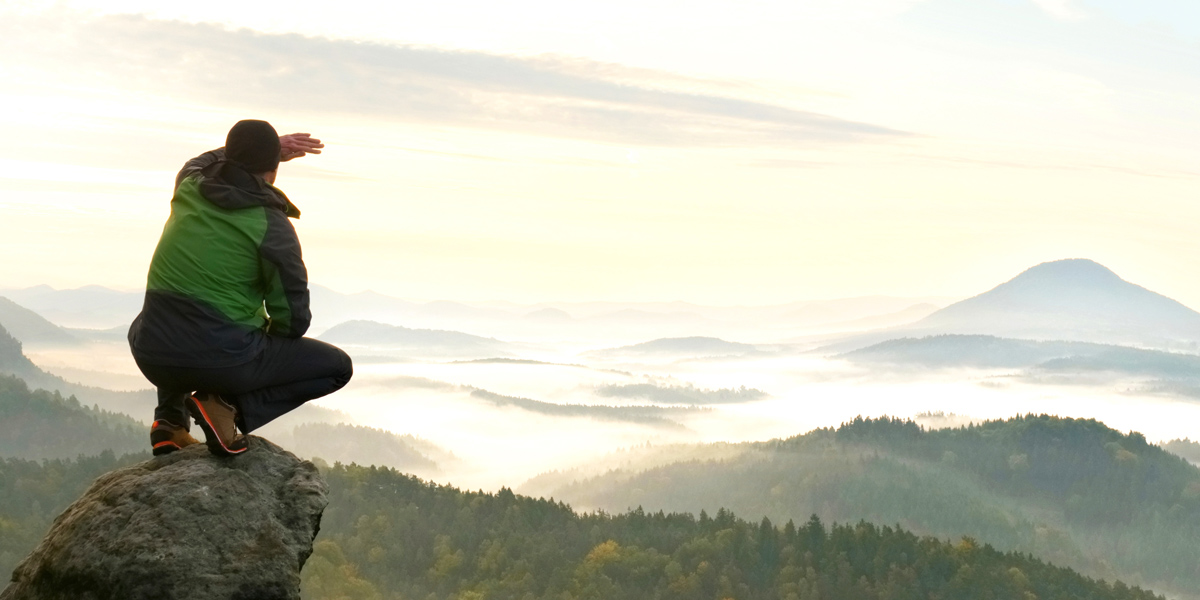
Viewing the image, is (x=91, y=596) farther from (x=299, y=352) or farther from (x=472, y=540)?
(x=472, y=540)

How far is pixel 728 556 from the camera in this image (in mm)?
137000

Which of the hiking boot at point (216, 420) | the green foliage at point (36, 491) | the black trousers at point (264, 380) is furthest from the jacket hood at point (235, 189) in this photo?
the green foliage at point (36, 491)

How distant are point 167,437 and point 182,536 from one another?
1.55m

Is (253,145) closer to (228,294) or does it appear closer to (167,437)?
(228,294)

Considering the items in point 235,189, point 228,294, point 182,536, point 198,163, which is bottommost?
point 182,536

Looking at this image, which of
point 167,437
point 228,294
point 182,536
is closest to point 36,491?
point 167,437

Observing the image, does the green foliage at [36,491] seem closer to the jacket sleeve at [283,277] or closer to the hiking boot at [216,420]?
the hiking boot at [216,420]

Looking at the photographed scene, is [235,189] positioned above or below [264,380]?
above

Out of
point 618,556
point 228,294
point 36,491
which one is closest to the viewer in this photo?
point 228,294

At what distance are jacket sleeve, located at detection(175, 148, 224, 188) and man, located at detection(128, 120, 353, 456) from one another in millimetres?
22

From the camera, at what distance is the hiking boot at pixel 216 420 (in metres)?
12.3

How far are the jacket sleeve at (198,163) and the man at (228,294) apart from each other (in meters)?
0.02

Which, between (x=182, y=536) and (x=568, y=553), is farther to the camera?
(x=568, y=553)

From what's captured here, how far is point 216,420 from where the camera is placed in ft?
40.5
